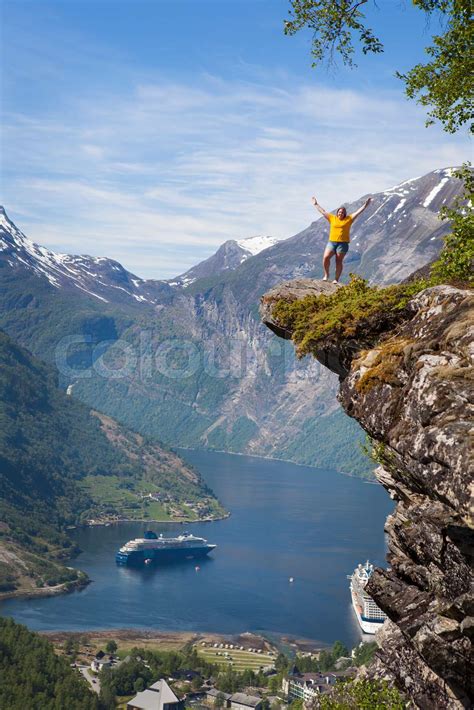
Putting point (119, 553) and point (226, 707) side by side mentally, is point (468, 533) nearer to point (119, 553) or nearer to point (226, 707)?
point (226, 707)

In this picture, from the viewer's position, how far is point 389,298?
11.4 meters

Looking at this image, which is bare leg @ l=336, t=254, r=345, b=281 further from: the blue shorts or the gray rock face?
the gray rock face

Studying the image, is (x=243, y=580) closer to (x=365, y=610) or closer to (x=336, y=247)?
(x=365, y=610)

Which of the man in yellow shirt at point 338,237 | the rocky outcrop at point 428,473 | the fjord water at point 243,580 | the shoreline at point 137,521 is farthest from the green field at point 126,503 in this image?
the rocky outcrop at point 428,473

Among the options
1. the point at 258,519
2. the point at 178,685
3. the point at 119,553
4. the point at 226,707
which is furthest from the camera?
the point at 258,519

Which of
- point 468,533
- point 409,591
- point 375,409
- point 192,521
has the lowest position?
point 192,521

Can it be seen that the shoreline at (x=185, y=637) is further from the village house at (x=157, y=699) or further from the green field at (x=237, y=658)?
the village house at (x=157, y=699)

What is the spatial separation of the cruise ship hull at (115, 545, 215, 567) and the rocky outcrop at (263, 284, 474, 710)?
116m

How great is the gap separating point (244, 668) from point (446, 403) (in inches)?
2940

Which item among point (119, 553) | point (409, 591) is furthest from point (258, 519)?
point (409, 591)

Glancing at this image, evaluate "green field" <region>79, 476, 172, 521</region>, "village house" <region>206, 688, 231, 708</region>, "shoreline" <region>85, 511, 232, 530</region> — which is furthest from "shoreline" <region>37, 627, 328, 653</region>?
"green field" <region>79, 476, 172, 521</region>

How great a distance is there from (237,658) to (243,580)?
1246 inches

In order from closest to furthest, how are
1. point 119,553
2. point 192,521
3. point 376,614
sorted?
point 376,614, point 119,553, point 192,521

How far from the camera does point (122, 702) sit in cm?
7006
